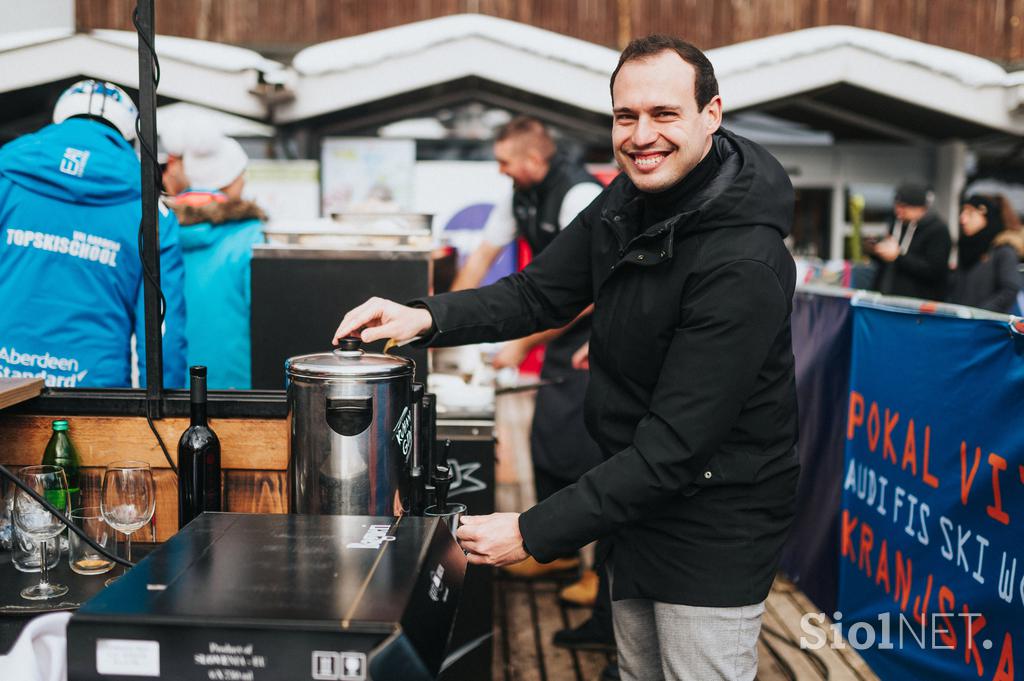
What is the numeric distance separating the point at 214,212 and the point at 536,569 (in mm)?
2324

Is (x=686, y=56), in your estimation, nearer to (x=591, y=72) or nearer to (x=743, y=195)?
(x=743, y=195)

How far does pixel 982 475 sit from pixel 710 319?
136 cm

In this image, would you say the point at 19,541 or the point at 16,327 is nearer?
the point at 19,541

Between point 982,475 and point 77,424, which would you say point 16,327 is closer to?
point 77,424

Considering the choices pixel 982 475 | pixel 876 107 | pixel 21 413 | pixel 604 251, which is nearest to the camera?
pixel 604 251

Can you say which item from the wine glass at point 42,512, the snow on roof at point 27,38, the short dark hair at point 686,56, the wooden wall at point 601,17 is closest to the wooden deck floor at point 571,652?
the wine glass at point 42,512

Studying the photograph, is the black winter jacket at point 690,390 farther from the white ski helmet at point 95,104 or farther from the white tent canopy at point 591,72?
the white tent canopy at point 591,72

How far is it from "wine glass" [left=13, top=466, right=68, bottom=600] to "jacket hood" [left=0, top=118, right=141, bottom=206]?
3.80 ft

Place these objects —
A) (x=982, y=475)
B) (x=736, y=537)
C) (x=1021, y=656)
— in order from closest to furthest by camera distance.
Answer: (x=736, y=537) → (x=1021, y=656) → (x=982, y=475)

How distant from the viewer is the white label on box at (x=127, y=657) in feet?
4.17

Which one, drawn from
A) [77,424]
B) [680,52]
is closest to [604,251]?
[680,52]

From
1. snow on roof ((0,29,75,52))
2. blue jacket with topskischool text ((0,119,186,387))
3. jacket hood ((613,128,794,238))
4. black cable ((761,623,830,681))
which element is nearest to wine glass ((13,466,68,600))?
blue jacket with topskischool text ((0,119,186,387))

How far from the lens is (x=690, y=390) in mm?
1731

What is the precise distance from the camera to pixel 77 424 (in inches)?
86.4
